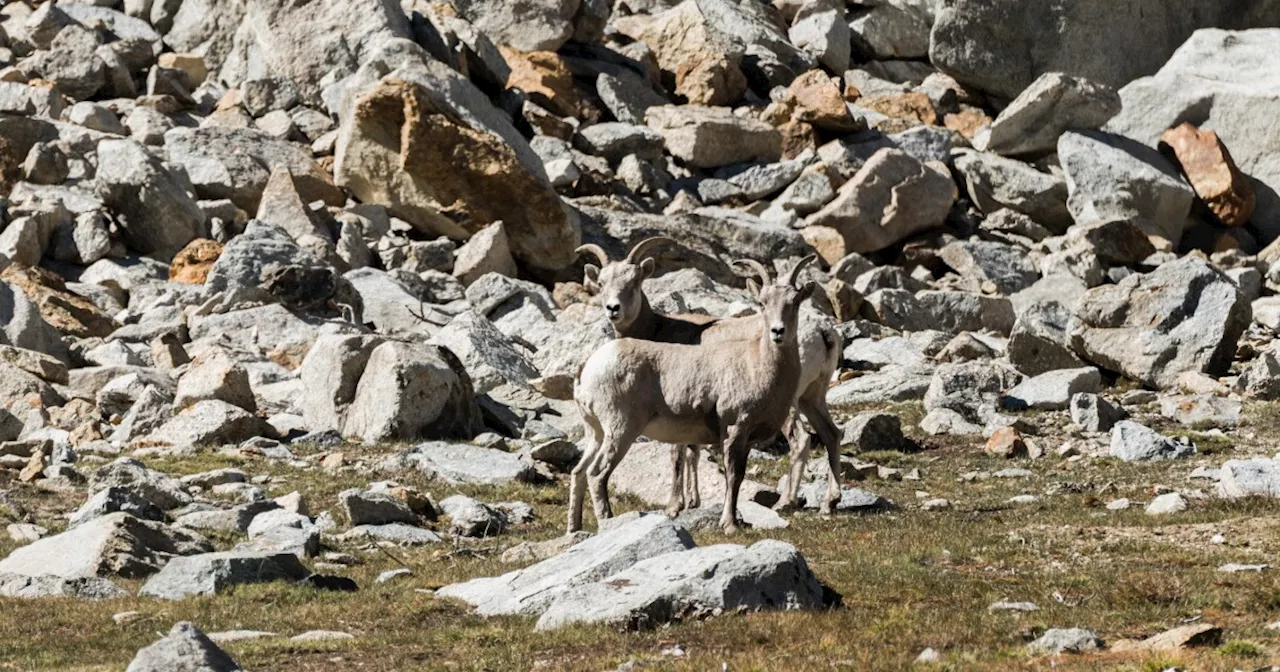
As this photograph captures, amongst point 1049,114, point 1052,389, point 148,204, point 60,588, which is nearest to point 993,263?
point 1049,114

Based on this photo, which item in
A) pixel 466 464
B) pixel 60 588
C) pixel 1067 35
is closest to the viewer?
pixel 60 588

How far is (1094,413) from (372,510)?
13.4m

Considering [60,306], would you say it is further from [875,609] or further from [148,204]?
[875,609]

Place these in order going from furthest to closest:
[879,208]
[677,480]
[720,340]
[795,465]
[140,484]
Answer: [879,208] < [720,340] < [795,465] < [140,484] < [677,480]

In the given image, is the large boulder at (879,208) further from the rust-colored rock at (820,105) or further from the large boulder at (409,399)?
the large boulder at (409,399)

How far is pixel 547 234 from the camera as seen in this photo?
153 feet

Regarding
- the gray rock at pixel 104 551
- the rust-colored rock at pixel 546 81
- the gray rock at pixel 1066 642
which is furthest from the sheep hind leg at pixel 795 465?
the rust-colored rock at pixel 546 81

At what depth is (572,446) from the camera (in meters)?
25.3

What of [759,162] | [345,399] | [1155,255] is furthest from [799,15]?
[345,399]

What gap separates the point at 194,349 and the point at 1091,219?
3064 centimetres

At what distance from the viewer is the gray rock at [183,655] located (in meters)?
9.41

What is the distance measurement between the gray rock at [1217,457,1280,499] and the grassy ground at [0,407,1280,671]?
615 mm

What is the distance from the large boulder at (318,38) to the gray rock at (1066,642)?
46.3 metres

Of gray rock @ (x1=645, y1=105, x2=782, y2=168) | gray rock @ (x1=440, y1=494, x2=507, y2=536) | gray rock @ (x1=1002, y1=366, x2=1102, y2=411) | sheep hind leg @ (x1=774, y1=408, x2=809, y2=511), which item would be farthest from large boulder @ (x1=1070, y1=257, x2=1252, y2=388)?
gray rock @ (x1=645, y1=105, x2=782, y2=168)
